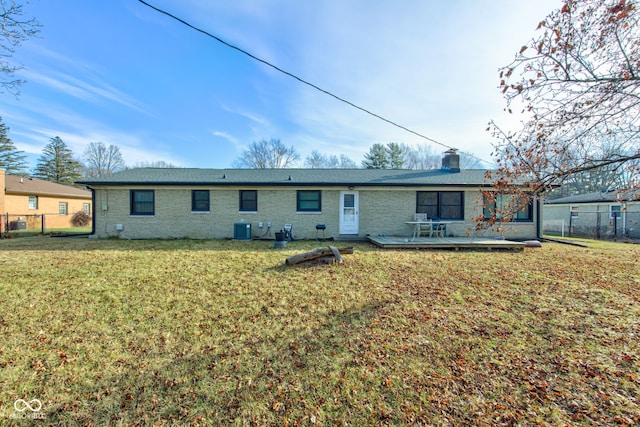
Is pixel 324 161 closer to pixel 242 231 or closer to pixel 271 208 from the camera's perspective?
pixel 271 208

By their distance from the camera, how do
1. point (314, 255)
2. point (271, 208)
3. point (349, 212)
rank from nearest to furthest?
1. point (314, 255)
2. point (271, 208)
3. point (349, 212)

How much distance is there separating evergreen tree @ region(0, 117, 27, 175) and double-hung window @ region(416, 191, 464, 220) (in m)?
49.9

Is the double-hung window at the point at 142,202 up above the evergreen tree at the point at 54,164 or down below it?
below

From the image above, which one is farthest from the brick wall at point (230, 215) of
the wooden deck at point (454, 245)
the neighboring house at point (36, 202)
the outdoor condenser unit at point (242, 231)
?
the neighboring house at point (36, 202)

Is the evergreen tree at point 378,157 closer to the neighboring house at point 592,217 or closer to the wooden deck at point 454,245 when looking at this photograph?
the neighboring house at point 592,217

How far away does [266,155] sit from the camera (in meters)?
42.8

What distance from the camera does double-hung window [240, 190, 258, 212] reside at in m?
13.0

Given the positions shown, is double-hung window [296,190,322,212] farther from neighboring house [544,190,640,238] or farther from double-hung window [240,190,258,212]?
neighboring house [544,190,640,238]

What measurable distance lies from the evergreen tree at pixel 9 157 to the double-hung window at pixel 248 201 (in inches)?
1662

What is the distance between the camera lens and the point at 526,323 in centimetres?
421

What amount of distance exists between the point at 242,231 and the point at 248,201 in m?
1.54

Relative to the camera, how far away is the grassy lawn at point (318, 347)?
2.52 meters

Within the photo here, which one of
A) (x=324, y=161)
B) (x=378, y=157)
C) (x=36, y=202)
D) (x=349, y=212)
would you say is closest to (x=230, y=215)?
(x=349, y=212)

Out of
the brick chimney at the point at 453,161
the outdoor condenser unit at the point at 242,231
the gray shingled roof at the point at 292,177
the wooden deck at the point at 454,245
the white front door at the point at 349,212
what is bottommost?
the wooden deck at the point at 454,245
